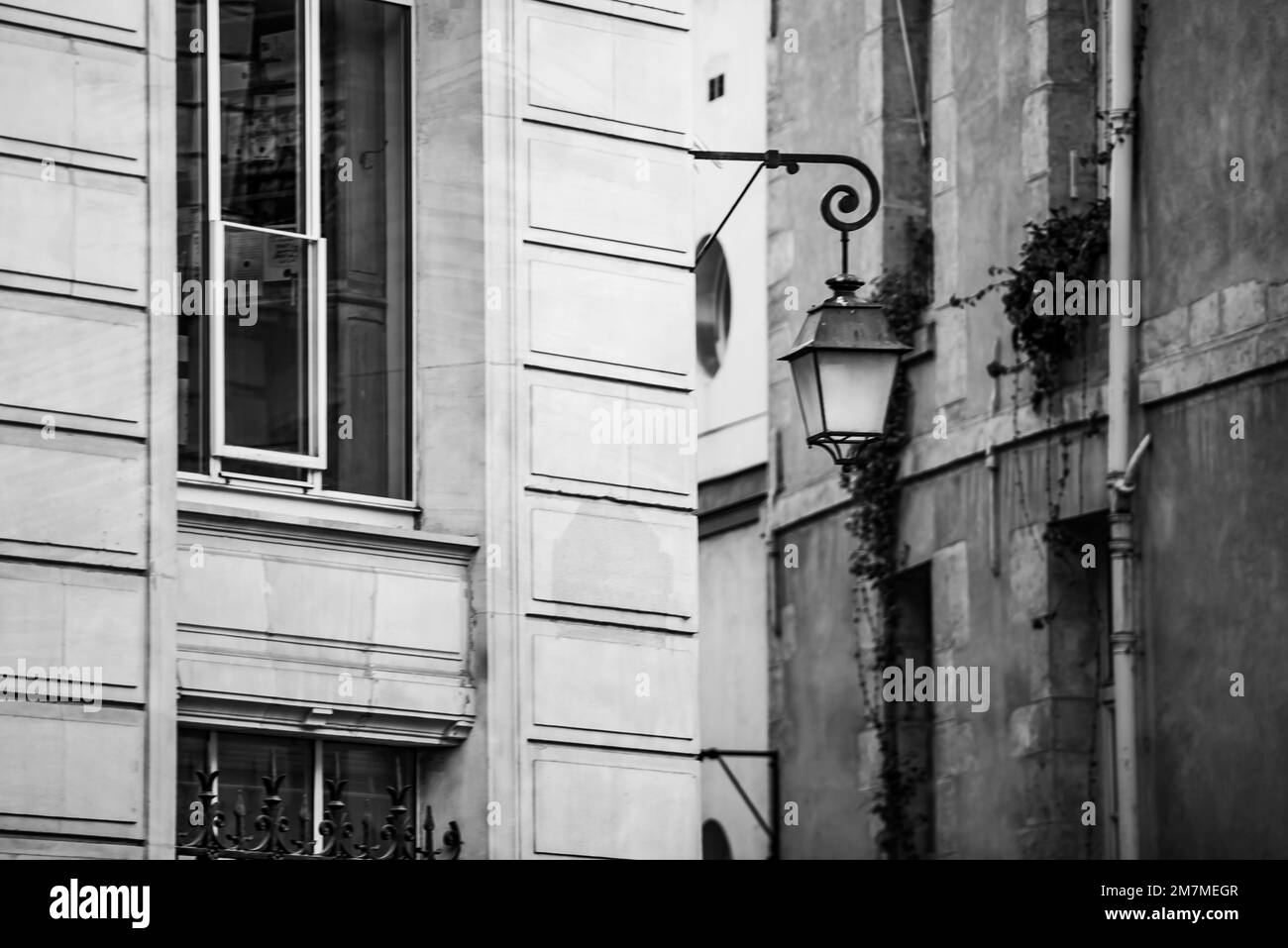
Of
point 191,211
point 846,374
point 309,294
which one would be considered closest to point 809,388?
point 846,374

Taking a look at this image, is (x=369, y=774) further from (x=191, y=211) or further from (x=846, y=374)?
(x=846, y=374)

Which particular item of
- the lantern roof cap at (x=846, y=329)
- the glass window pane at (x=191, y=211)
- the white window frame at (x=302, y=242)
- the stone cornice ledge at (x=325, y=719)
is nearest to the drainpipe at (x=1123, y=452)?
the lantern roof cap at (x=846, y=329)

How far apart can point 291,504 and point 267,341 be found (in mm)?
681

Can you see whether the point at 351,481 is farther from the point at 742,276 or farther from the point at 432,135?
the point at 742,276

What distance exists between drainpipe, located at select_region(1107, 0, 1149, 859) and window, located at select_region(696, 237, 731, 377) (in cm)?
608

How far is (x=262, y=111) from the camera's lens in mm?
10594

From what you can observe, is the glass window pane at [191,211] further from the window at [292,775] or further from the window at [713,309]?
the window at [713,309]

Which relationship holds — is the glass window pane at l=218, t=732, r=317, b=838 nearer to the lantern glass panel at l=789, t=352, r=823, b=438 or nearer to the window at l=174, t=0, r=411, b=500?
the window at l=174, t=0, r=411, b=500

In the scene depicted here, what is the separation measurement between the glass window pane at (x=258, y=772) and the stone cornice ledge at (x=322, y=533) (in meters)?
0.78

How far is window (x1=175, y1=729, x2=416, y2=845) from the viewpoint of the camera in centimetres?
989

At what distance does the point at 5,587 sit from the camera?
8945 mm
